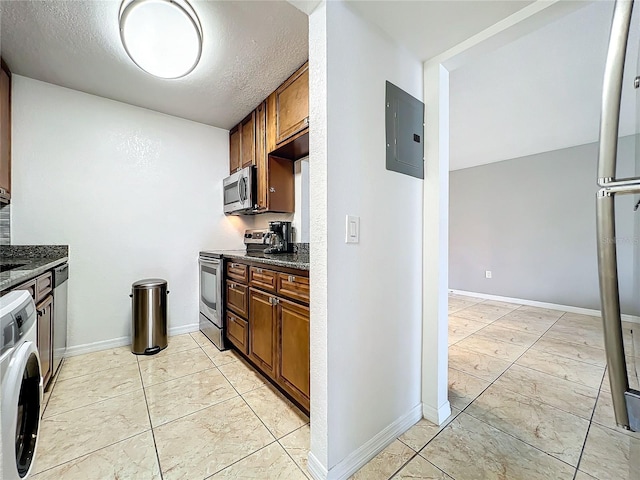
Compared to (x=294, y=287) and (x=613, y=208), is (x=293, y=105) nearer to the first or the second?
(x=294, y=287)

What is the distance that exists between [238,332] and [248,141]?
1876 millimetres

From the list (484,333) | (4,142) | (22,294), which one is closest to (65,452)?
(22,294)

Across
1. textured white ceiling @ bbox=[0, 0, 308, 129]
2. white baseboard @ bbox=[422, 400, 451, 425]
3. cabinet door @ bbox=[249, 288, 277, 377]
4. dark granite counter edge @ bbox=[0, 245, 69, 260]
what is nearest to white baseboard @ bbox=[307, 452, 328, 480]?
cabinet door @ bbox=[249, 288, 277, 377]

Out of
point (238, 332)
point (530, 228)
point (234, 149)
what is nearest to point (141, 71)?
point (234, 149)

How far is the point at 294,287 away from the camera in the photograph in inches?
61.8

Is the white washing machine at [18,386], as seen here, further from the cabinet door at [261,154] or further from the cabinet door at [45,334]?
the cabinet door at [261,154]

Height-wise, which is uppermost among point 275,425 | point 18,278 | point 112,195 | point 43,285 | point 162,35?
point 162,35

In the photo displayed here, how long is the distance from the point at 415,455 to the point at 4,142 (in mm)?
3461

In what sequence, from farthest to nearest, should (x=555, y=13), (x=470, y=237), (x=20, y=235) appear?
(x=470, y=237), (x=20, y=235), (x=555, y=13)

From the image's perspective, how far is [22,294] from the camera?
1.07 m

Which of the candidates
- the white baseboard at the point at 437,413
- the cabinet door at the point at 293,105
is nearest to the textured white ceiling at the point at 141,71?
the cabinet door at the point at 293,105

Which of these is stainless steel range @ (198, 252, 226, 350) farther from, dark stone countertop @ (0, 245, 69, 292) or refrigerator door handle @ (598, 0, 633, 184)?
refrigerator door handle @ (598, 0, 633, 184)

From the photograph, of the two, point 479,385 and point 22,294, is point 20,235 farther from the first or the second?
point 479,385

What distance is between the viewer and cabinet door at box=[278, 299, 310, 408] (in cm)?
151
